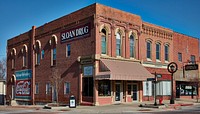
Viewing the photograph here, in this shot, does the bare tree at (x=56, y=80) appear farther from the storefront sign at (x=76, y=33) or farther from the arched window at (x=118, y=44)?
the arched window at (x=118, y=44)

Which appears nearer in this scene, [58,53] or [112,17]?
[112,17]

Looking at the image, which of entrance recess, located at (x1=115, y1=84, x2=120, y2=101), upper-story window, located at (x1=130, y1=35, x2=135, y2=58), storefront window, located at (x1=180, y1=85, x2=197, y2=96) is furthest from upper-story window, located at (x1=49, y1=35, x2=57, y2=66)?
storefront window, located at (x1=180, y1=85, x2=197, y2=96)

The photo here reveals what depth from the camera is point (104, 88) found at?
3153 centimetres

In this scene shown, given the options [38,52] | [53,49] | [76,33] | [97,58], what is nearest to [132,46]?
[97,58]

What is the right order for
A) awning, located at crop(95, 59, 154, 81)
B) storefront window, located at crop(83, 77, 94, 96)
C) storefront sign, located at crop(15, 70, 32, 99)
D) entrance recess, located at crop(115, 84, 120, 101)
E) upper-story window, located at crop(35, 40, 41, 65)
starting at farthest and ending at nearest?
storefront sign, located at crop(15, 70, 32, 99), upper-story window, located at crop(35, 40, 41, 65), entrance recess, located at crop(115, 84, 120, 101), storefront window, located at crop(83, 77, 94, 96), awning, located at crop(95, 59, 154, 81)

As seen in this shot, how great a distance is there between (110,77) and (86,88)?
396cm

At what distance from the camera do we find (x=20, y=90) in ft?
152

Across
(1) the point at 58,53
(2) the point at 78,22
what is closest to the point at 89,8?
(2) the point at 78,22

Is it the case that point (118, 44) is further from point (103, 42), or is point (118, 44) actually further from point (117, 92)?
point (117, 92)

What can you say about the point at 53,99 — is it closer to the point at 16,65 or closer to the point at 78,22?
the point at 78,22

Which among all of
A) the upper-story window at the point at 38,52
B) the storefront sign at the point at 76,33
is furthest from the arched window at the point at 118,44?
the upper-story window at the point at 38,52

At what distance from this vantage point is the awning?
97.7ft

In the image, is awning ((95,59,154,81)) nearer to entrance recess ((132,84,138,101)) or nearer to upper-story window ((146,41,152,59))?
entrance recess ((132,84,138,101))

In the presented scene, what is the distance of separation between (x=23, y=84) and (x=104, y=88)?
60.4 feet
